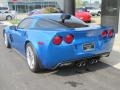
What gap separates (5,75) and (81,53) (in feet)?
6.25

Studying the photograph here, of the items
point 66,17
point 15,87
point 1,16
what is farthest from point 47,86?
point 1,16

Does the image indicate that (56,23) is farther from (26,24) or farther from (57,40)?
(26,24)

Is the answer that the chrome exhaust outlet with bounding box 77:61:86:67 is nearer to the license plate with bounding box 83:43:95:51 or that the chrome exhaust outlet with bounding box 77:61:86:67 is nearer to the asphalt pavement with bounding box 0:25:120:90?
the asphalt pavement with bounding box 0:25:120:90

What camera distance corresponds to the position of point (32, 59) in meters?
6.59

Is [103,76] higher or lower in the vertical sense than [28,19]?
lower

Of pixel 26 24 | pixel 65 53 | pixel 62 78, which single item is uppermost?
pixel 26 24

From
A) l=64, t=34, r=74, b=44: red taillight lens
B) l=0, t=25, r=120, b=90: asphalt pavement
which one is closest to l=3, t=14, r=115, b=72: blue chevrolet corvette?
l=64, t=34, r=74, b=44: red taillight lens

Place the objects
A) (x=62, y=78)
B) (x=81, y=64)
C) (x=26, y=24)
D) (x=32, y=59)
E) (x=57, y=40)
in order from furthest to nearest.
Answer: (x=26, y=24) → (x=32, y=59) → (x=81, y=64) → (x=62, y=78) → (x=57, y=40)

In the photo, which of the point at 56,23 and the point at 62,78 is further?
the point at 56,23

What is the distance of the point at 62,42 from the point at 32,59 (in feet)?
3.52

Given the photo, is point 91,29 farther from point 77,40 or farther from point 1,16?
point 1,16

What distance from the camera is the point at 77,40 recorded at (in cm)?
603

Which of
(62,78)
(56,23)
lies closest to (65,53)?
(62,78)

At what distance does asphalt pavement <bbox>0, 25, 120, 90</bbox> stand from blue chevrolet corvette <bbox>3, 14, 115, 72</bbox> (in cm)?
26
